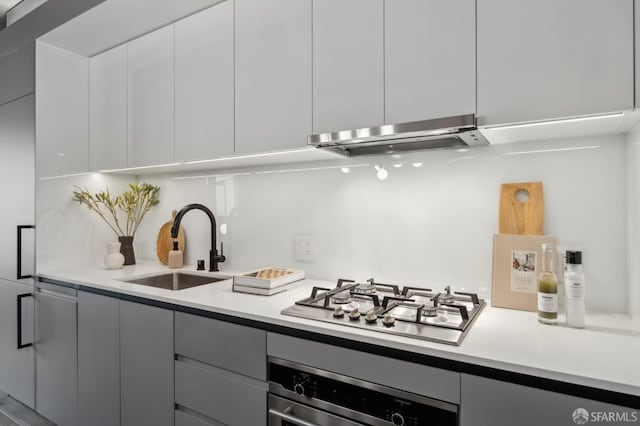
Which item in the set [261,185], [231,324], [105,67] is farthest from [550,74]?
[105,67]

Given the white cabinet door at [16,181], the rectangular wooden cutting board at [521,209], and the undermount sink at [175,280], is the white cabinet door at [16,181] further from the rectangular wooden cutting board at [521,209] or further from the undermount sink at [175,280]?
the rectangular wooden cutting board at [521,209]

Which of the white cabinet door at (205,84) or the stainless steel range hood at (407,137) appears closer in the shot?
the stainless steel range hood at (407,137)

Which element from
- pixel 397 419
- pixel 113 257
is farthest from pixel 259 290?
pixel 113 257

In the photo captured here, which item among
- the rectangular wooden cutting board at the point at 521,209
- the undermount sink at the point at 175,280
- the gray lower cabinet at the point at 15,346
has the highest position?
the rectangular wooden cutting board at the point at 521,209

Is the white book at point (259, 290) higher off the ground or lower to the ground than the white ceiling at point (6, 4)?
lower

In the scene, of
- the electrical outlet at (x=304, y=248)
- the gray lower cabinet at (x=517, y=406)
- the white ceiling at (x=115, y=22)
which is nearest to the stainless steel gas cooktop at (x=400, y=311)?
the gray lower cabinet at (x=517, y=406)

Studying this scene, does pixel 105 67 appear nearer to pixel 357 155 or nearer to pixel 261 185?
pixel 261 185

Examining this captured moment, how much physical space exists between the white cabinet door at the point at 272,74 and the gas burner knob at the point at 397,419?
1081 millimetres

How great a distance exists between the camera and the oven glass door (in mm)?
1152

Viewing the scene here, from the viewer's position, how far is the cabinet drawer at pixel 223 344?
1303 millimetres

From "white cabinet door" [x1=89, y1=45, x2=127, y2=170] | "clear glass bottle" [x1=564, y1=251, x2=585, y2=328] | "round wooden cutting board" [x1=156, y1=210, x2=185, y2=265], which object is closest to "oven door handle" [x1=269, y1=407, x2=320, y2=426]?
"clear glass bottle" [x1=564, y1=251, x2=585, y2=328]

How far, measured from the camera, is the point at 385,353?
3.46ft

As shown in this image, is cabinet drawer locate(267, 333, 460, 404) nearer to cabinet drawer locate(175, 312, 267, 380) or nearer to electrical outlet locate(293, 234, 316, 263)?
cabinet drawer locate(175, 312, 267, 380)

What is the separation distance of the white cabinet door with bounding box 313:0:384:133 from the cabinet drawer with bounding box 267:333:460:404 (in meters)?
0.85
